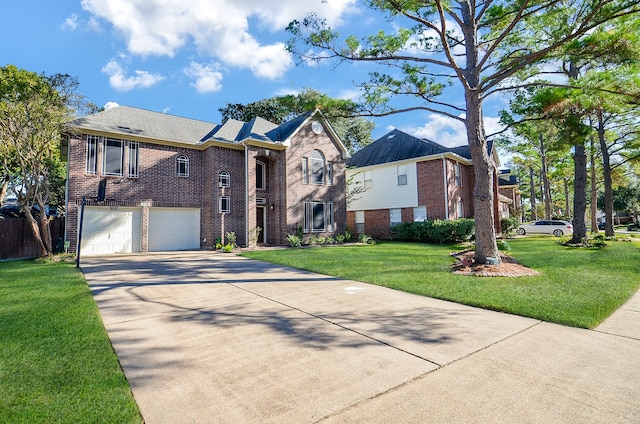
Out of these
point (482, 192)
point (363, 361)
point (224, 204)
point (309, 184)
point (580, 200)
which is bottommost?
point (363, 361)

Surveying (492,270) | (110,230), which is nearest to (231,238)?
(110,230)

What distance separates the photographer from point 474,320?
15.7ft

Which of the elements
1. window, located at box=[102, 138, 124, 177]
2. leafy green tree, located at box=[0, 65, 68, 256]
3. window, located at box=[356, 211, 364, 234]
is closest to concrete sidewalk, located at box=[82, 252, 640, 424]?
leafy green tree, located at box=[0, 65, 68, 256]

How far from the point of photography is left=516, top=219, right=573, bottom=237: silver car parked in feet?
78.0

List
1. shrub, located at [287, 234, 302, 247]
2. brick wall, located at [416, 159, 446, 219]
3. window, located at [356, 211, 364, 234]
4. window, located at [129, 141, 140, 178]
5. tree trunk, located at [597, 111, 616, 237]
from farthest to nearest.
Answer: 1. window, located at [356, 211, 364, 234]
2. brick wall, located at [416, 159, 446, 219]
3. tree trunk, located at [597, 111, 616, 237]
4. shrub, located at [287, 234, 302, 247]
5. window, located at [129, 141, 140, 178]

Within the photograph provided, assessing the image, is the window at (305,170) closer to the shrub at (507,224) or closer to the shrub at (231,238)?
the shrub at (231,238)

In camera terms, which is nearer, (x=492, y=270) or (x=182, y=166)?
(x=492, y=270)

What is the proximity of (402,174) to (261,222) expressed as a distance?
10.3m

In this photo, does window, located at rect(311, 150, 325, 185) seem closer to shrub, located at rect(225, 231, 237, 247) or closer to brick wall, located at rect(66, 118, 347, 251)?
brick wall, located at rect(66, 118, 347, 251)

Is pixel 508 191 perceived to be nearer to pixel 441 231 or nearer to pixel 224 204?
pixel 441 231

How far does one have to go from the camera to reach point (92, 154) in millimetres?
13953

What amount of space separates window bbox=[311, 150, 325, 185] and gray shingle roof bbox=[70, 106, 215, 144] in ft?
20.5

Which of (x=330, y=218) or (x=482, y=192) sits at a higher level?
(x=482, y=192)

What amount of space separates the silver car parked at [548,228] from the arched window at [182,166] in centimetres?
2523
